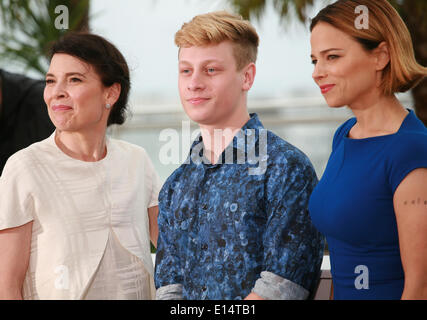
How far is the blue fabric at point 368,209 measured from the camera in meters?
1.34

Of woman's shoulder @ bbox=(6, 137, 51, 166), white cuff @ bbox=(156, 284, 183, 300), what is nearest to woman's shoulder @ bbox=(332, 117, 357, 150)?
white cuff @ bbox=(156, 284, 183, 300)

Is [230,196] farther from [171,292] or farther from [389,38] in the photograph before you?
[389,38]

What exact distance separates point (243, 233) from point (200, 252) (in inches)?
6.0

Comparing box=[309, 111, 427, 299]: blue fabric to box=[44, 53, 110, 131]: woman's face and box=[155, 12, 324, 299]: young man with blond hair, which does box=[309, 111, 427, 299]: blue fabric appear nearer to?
box=[155, 12, 324, 299]: young man with blond hair

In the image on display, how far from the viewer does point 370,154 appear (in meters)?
1.40

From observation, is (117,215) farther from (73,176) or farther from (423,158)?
(423,158)

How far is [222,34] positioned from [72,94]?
480 millimetres

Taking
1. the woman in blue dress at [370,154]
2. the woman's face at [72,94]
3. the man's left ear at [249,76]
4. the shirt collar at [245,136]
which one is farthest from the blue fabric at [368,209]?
the woman's face at [72,94]

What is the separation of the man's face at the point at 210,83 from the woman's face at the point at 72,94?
12.2 inches

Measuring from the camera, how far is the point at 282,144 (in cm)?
157

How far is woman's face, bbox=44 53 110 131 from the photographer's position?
1712 millimetres

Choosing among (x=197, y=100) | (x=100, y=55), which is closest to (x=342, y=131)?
(x=197, y=100)

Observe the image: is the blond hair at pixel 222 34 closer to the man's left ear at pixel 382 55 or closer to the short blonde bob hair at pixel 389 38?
the short blonde bob hair at pixel 389 38
